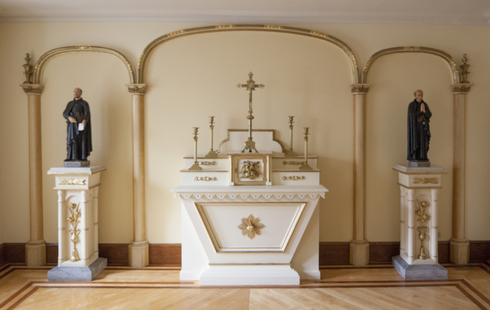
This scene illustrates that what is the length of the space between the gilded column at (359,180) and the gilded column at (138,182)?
2.60 m

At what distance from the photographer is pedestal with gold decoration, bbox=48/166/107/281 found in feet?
13.1

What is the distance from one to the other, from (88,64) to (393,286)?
14.4 ft

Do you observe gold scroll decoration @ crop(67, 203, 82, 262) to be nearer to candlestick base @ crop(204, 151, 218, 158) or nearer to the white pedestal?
the white pedestal

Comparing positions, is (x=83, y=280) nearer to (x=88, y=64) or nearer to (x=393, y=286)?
(x=88, y=64)

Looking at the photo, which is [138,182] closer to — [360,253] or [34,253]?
[34,253]

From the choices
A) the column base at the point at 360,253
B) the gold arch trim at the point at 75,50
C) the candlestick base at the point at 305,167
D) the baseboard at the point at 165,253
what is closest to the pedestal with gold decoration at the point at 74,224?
the baseboard at the point at 165,253

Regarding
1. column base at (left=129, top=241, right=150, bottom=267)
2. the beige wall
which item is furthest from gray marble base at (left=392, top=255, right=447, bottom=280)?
column base at (left=129, top=241, right=150, bottom=267)

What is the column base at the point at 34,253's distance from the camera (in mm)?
4441

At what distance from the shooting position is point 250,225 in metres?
3.86

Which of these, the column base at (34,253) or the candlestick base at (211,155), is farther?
the column base at (34,253)

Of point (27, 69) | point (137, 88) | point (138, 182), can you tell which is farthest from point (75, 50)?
point (138, 182)

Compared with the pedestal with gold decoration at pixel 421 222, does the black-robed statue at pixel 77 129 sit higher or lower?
higher

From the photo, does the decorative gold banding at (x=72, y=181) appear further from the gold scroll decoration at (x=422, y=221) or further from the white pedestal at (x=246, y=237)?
the gold scroll decoration at (x=422, y=221)

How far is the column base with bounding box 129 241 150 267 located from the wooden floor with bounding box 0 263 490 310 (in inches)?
5.9
